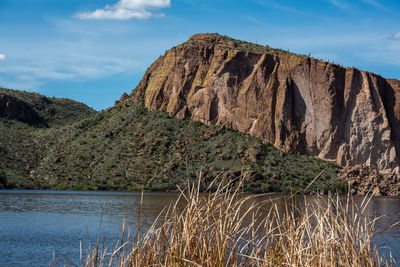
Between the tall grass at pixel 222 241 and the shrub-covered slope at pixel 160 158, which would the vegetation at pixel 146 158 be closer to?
the shrub-covered slope at pixel 160 158

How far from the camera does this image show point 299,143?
→ 6906cm

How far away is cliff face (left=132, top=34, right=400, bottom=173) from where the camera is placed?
6931cm

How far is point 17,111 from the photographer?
86.9 m

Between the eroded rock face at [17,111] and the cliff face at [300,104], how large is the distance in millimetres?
27859

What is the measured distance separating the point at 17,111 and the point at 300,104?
47.0m

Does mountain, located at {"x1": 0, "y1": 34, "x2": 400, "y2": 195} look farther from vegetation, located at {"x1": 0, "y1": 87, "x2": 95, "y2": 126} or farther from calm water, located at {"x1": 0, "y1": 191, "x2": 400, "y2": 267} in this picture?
vegetation, located at {"x1": 0, "y1": 87, "x2": 95, "y2": 126}

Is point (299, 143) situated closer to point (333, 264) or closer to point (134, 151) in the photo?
point (134, 151)

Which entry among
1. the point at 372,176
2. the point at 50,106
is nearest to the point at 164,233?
the point at 372,176

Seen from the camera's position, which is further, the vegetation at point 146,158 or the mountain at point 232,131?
the mountain at point 232,131

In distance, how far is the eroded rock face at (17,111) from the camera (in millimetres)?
83938

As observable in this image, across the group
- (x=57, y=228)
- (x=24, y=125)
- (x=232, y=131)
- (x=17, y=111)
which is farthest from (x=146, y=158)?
(x=17, y=111)

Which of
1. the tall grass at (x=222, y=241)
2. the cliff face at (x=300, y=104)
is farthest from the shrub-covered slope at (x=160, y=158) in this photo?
the tall grass at (x=222, y=241)

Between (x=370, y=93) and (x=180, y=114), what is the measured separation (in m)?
26.2

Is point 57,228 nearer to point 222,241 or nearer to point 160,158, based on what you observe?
point 222,241
